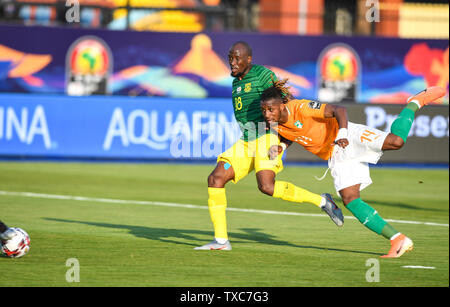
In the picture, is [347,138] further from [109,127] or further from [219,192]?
[109,127]

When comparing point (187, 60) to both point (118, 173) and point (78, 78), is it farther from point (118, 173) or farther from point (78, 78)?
point (118, 173)

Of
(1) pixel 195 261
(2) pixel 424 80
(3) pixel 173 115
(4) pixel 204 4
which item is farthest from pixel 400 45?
(1) pixel 195 261

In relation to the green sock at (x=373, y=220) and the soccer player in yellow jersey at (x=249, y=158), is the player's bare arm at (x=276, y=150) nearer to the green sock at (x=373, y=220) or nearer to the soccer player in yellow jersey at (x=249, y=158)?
the soccer player in yellow jersey at (x=249, y=158)

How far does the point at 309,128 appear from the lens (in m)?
9.64

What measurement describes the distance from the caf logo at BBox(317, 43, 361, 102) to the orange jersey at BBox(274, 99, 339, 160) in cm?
1629

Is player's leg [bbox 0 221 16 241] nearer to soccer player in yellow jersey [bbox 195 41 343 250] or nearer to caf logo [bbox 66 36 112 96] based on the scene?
soccer player in yellow jersey [bbox 195 41 343 250]

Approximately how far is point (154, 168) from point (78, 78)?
21.1ft

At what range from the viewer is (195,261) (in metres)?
9.20

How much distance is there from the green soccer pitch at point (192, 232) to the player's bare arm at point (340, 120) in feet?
4.27

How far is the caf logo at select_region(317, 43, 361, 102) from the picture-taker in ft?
85.6

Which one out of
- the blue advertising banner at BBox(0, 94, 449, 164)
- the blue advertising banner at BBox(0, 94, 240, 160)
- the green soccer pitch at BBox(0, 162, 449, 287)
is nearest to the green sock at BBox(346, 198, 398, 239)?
the green soccer pitch at BBox(0, 162, 449, 287)

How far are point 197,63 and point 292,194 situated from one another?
1590 centimetres

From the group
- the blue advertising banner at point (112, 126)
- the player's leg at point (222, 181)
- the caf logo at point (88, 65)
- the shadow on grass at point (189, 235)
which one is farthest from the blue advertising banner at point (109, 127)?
the player's leg at point (222, 181)

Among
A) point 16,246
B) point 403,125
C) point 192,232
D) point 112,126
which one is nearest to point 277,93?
point 403,125
